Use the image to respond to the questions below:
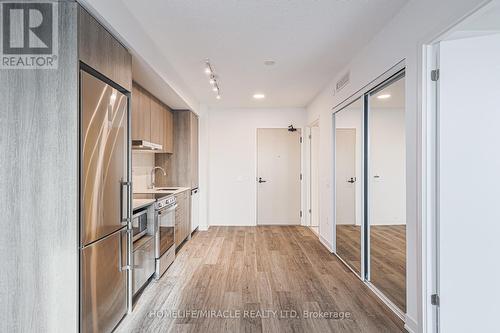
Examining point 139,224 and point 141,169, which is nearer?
point 139,224

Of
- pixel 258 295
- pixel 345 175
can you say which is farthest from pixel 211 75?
pixel 258 295

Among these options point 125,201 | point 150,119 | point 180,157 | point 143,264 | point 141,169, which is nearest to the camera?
point 125,201

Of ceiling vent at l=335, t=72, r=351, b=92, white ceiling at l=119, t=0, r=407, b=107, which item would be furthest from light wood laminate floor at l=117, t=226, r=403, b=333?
white ceiling at l=119, t=0, r=407, b=107

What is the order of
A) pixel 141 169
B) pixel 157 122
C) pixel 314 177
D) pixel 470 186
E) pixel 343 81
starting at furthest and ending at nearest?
1. pixel 314 177
2. pixel 141 169
3. pixel 157 122
4. pixel 343 81
5. pixel 470 186

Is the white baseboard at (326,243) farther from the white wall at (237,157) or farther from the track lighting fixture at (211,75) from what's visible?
the track lighting fixture at (211,75)

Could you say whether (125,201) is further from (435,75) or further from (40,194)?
(435,75)

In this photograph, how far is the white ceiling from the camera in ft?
7.48

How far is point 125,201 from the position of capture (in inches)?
89.1

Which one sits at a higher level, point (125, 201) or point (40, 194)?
point (40, 194)

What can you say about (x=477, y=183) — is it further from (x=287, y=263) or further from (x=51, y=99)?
(x=51, y=99)

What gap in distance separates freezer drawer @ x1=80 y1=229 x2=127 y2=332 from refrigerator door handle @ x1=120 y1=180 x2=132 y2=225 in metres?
0.09

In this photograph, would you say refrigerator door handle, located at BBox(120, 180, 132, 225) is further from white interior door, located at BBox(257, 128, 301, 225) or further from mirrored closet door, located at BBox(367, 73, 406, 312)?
white interior door, located at BBox(257, 128, 301, 225)

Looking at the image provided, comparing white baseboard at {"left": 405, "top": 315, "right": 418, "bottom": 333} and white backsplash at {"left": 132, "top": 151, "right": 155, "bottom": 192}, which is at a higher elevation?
white backsplash at {"left": 132, "top": 151, "right": 155, "bottom": 192}

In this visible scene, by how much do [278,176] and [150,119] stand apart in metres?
3.25
